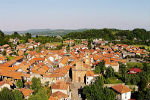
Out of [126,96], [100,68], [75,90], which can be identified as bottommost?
[75,90]

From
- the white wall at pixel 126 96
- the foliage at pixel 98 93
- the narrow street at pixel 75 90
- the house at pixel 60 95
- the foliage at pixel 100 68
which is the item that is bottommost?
the narrow street at pixel 75 90

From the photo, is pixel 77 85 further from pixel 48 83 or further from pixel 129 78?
pixel 129 78

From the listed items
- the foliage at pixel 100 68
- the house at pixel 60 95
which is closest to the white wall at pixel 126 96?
the house at pixel 60 95

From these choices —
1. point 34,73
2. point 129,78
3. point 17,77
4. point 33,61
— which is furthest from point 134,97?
point 33,61

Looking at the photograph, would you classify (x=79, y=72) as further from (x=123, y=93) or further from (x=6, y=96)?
(x=6, y=96)

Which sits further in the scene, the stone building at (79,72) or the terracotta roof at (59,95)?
the stone building at (79,72)

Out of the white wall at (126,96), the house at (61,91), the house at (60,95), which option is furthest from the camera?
the white wall at (126,96)

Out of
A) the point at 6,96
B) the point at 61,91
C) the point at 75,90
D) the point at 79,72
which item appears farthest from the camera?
the point at 79,72

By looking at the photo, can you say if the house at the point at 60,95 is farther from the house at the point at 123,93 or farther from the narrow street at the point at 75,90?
the house at the point at 123,93

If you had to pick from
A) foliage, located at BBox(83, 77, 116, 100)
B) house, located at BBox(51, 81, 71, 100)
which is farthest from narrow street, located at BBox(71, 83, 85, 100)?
foliage, located at BBox(83, 77, 116, 100)

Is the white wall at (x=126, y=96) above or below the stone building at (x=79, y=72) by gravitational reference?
below

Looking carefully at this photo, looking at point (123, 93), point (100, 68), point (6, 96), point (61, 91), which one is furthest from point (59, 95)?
point (100, 68)

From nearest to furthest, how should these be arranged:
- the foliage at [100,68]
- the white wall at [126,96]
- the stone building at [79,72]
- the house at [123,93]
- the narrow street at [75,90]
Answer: the house at [123,93] → the white wall at [126,96] → the narrow street at [75,90] → the stone building at [79,72] → the foliage at [100,68]
